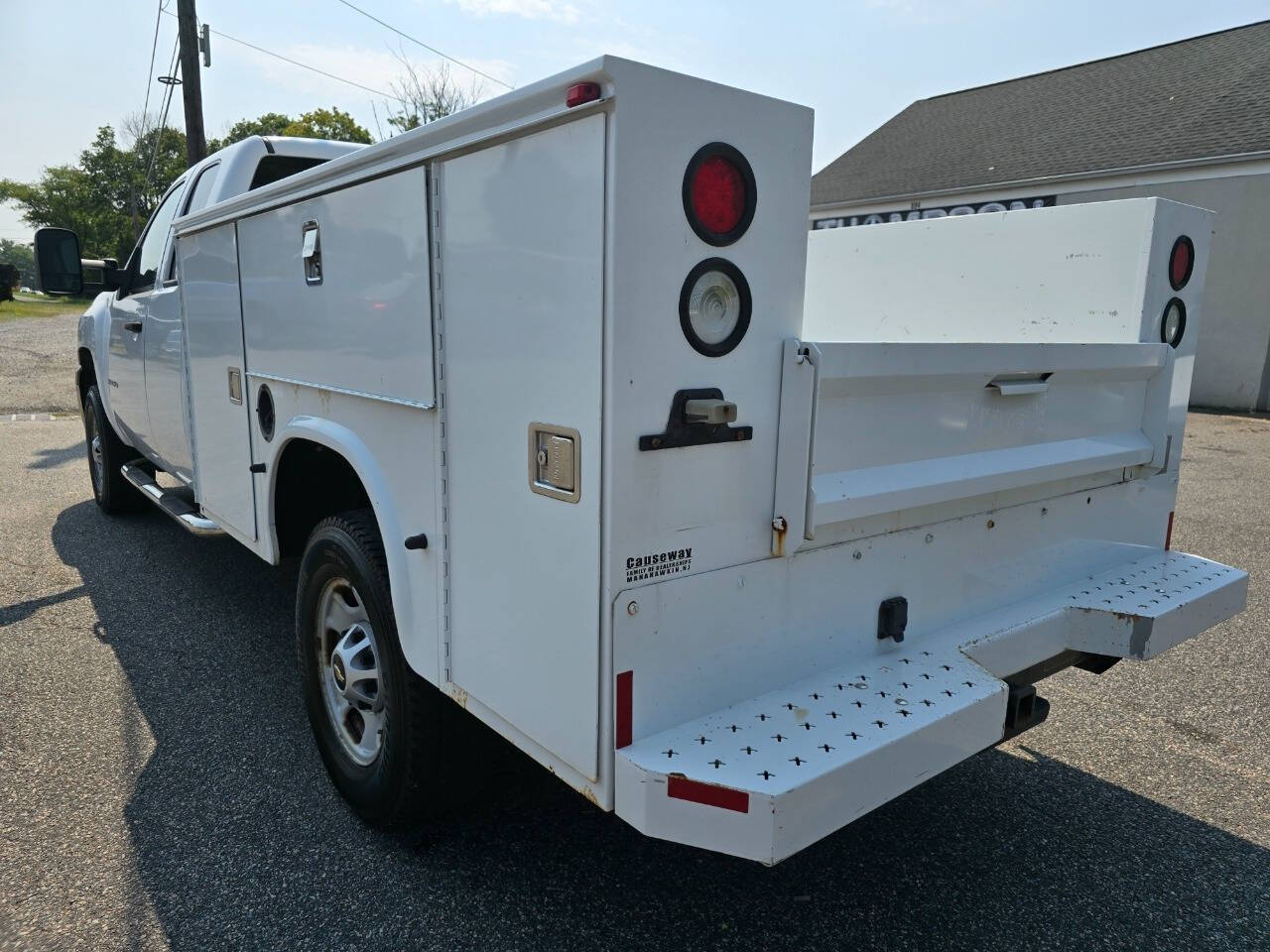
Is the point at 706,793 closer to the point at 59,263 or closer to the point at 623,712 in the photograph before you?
the point at 623,712

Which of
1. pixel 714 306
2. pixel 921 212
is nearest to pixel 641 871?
pixel 714 306

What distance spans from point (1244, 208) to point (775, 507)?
17.1m

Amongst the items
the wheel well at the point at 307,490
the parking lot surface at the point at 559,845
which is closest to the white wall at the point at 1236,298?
the parking lot surface at the point at 559,845

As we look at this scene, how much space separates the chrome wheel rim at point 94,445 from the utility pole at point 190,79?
326 inches

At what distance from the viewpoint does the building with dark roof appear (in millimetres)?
15055

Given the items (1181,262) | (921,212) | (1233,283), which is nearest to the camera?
(1181,262)

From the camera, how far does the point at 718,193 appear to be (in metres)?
1.74

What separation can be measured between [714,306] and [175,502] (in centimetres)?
393

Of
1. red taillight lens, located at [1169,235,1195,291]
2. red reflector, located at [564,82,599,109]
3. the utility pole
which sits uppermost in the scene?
the utility pole

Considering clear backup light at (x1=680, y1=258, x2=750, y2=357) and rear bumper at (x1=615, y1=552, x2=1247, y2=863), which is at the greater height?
clear backup light at (x1=680, y1=258, x2=750, y2=357)

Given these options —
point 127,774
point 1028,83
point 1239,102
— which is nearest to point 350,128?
point 1028,83

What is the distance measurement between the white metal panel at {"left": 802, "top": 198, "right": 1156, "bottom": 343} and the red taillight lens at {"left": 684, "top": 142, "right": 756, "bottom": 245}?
68.4 inches

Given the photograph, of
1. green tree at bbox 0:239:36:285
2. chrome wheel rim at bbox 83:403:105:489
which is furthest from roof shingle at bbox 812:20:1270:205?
A: green tree at bbox 0:239:36:285

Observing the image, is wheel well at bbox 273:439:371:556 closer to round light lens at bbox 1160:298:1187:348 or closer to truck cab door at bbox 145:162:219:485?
truck cab door at bbox 145:162:219:485
